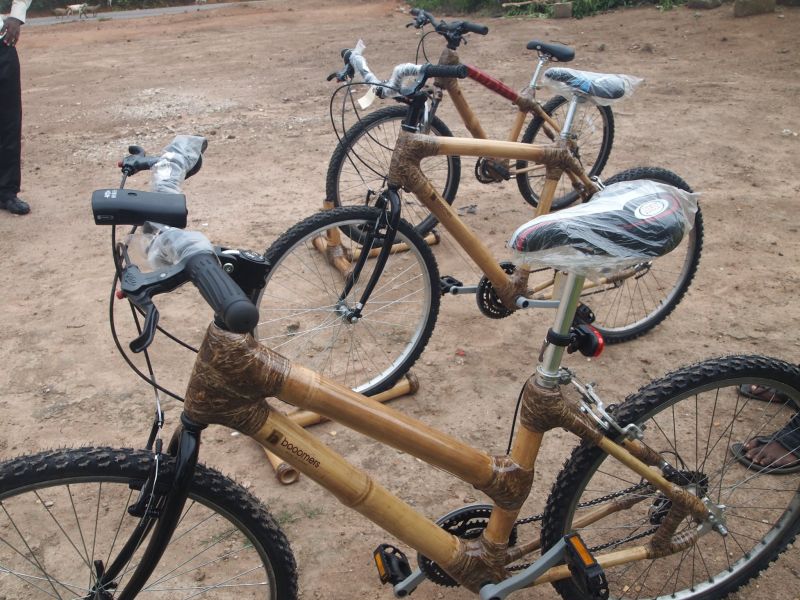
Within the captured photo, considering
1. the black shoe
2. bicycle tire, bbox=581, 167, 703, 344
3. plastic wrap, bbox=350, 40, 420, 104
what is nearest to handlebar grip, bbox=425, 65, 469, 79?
plastic wrap, bbox=350, 40, 420, 104

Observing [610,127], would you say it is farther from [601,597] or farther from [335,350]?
[601,597]

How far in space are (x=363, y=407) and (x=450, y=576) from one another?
2.22 ft

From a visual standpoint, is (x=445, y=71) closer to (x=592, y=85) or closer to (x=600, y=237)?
(x=592, y=85)

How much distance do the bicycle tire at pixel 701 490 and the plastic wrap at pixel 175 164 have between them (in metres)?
1.29

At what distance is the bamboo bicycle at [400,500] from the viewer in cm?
143

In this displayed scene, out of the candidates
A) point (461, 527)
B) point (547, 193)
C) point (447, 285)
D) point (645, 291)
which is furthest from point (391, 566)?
point (645, 291)

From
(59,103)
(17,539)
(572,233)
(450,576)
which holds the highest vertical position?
(572,233)

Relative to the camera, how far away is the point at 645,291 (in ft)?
12.6

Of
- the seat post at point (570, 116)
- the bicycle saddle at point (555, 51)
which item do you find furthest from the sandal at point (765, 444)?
the bicycle saddle at point (555, 51)

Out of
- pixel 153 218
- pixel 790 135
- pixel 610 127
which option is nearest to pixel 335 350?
pixel 153 218

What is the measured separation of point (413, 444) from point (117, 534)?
3.74 ft

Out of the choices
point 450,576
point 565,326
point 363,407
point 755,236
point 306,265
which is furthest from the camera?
point 755,236

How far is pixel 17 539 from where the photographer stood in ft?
8.05

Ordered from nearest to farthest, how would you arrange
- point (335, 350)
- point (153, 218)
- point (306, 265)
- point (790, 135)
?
point (153, 218), point (335, 350), point (306, 265), point (790, 135)
